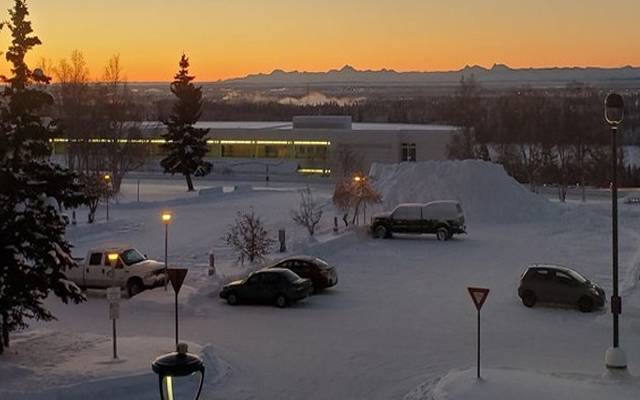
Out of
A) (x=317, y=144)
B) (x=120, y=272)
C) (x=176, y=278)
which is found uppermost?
(x=317, y=144)

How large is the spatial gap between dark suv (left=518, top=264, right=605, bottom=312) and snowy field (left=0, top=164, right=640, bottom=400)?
0.35m

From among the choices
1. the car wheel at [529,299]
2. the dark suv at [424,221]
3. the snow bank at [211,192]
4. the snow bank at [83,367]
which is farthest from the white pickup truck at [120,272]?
the snow bank at [211,192]

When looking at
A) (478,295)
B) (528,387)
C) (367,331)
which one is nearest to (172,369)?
(528,387)

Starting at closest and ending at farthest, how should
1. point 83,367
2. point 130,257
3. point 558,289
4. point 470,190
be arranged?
point 83,367 < point 558,289 < point 130,257 < point 470,190

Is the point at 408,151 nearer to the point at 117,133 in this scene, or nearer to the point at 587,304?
the point at 117,133

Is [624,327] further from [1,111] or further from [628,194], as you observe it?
[628,194]

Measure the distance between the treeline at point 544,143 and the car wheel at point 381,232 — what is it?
2595cm

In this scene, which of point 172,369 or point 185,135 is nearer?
point 172,369

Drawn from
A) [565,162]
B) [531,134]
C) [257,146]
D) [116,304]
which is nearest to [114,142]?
[257,146]

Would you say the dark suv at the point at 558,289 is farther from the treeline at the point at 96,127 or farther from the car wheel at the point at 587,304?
the treeline at the point at 96,127

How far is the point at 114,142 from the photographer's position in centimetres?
6744

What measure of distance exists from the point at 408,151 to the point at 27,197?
241 ft

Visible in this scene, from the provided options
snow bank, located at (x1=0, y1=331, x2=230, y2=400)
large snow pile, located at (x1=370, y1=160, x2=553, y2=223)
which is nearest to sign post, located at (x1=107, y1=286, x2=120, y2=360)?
snow bank, located at (x1=0, y1=331, x2=230, y2=400)

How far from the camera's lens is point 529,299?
24641 millimetres
